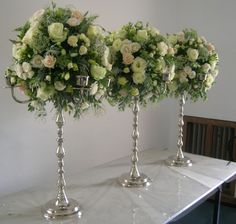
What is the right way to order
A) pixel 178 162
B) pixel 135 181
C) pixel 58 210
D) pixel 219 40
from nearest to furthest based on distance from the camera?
pixel 58 210 → pixel 135 181 → pixel 178 162 → pixel 219 40

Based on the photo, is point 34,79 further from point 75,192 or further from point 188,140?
point 188,140

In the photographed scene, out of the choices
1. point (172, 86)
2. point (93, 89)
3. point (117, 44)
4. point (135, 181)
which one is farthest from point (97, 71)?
point (172, 86)

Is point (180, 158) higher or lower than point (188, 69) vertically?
lower

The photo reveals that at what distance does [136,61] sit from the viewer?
168cm

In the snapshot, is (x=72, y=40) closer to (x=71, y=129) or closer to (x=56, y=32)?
(x=56, y=32)

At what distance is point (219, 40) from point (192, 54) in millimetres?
1350

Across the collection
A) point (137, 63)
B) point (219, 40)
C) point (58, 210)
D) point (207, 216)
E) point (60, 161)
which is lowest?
point (207, 216)

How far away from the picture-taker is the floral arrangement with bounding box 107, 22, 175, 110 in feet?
5.52

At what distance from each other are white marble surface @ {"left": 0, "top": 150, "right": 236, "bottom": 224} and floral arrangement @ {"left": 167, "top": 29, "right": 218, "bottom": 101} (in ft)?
1.87

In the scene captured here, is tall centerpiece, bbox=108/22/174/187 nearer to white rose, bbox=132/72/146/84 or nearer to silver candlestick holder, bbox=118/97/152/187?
white rose, bbox=132/72/146/84

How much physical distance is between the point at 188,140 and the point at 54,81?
249 cm

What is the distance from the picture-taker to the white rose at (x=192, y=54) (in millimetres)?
2107

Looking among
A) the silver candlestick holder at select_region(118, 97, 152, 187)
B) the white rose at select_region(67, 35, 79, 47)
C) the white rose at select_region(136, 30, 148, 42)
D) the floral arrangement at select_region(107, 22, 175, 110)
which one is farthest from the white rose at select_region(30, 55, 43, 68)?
the silver candlestick holder at select_region(118, 97, 152, 187)

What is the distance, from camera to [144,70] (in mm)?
1677
